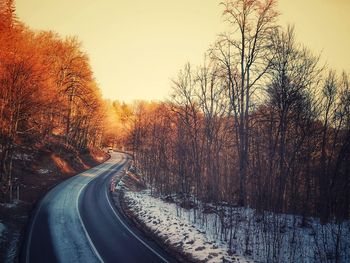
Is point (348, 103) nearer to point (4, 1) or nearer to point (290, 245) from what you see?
point (290, 245)

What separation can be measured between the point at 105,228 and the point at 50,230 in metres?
3.33

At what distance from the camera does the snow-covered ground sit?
11.0 m

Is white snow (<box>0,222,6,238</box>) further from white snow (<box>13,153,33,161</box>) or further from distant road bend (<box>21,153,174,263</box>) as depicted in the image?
white snow (<box>13,153,33,161</box>)

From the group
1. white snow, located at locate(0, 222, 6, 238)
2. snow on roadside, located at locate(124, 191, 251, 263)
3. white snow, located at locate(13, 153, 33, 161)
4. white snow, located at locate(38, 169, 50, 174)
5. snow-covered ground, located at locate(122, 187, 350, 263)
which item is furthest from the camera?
white snow, located at locate(38, 169, 50, 174)

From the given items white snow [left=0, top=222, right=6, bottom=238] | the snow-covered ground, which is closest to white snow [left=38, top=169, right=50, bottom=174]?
white snow [left=0, top=222, right=6, bottom=238]

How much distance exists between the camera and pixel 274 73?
1631cm

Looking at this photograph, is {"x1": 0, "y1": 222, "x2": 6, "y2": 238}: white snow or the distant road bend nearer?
the distant road bend

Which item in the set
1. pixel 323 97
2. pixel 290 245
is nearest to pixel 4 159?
pixel 290 245

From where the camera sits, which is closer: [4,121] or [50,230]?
[50,230]

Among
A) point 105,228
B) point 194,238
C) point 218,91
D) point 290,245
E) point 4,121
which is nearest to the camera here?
point 290,245

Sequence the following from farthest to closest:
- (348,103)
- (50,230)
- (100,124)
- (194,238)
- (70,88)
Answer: (100,124)
(70,88)
(348,103)
(50,230)
(194,238)

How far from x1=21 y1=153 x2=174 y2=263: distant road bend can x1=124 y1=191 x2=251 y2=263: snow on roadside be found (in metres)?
1.09

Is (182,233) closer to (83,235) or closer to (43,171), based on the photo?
(83,235)

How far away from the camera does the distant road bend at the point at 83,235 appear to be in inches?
460
